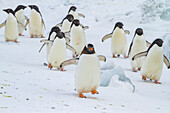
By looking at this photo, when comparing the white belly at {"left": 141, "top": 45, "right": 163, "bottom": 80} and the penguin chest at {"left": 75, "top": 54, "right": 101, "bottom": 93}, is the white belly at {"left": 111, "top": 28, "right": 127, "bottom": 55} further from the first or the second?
the penguin chest at {"left": 75, "top": 54, "right": 101, "bottom": 93}

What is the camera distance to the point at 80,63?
3.38m

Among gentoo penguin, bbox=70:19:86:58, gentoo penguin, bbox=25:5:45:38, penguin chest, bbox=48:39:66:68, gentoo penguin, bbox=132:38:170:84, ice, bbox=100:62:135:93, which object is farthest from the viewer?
gentoo penguin, bbox=25:5:45:38

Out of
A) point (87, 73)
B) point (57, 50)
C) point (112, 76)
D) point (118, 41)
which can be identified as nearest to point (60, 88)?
point (87, 73)

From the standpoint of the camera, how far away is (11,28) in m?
7.38

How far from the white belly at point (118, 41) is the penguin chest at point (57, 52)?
189 centimetres

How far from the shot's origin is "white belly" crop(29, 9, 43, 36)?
28.1ft

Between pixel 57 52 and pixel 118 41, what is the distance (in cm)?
203

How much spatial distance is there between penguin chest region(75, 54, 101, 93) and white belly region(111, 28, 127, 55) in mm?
3360

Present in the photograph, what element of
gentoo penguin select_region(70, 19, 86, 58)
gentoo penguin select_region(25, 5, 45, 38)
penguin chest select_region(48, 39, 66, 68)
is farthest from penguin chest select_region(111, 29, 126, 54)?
gentoo penguin select_region(25, 5, 45, 38)

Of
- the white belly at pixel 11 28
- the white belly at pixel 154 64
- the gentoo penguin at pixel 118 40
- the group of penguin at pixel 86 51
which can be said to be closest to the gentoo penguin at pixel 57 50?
the group of penguin at pixel 86 51

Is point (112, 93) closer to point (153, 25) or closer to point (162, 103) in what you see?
point (162, 103)

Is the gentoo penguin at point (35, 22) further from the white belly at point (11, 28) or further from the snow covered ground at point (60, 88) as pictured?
the white belly at point (11, 28)

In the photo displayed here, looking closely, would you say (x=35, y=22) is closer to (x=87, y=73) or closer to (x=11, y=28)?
(x=11, y=28)

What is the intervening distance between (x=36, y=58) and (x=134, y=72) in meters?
1.87
